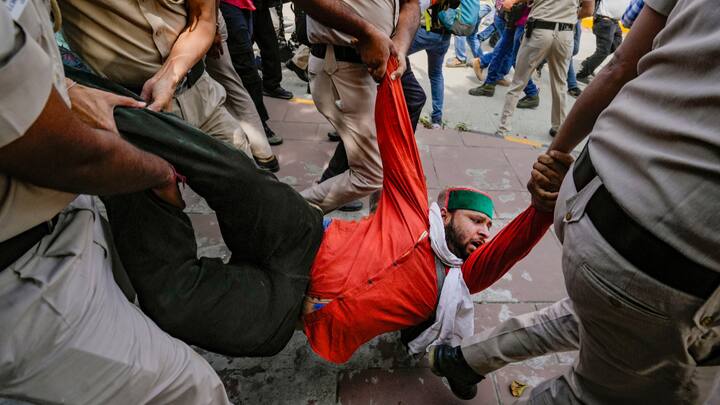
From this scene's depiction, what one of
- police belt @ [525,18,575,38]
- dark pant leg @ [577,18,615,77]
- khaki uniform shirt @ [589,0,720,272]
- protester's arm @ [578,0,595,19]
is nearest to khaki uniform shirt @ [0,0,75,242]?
khaki uniform shirt @ [589,0,720,272]

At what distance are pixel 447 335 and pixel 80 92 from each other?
164 centimetres

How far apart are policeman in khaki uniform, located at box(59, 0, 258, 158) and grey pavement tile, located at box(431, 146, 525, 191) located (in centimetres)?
216

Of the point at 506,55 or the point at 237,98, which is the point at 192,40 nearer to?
the point at 237,98

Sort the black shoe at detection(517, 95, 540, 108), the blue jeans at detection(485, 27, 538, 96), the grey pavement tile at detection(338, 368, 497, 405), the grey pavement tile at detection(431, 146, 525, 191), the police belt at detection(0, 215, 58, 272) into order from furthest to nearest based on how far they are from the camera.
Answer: the black shoe at detection(517, 95, 540, 108) < the blue jeans at detection(485, 27, 538, 96) < the grey pavement tile at detection(431, 146, 525, 191) < the grey pavement tile at detection(338, 368, 497, 405) < the police belt at detection(0, 215, 58, 272)

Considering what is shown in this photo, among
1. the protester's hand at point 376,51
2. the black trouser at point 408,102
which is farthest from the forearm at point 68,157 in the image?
the black trouser at point 408,102

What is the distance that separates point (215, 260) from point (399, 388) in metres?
1.04

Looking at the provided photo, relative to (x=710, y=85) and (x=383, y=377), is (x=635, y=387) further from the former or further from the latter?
(x=383, y=377)

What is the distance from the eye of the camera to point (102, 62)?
5.97 ft

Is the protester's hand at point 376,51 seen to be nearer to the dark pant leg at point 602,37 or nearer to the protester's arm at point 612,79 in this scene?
the protester's arm at point 612,79

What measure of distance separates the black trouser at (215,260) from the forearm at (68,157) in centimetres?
27

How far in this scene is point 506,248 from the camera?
5.26 ft

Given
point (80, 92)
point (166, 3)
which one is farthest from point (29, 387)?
point (166, 3)

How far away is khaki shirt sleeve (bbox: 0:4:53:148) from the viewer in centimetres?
70

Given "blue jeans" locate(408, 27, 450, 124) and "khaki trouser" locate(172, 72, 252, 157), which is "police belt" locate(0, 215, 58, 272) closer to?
"khaki trouser" locate(172, 72, 252, 157)
